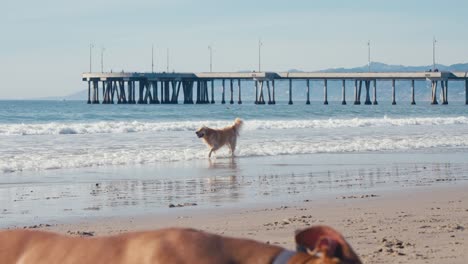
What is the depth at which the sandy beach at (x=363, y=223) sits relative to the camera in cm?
605

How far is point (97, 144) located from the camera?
2098 centimetres

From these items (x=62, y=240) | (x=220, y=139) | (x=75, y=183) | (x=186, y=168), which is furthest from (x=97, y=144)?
(x=62, y=240)

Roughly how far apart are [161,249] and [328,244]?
363 millimetres

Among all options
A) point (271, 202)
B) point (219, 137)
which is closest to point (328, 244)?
point (271, 202)

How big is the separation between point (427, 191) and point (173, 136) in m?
14.8

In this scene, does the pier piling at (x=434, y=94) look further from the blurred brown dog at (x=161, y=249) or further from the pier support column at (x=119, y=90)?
the blurred brown dog at (x=161, y=249)

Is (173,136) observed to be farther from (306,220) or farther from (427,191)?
(306,220)

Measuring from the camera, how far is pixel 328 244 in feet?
5.36

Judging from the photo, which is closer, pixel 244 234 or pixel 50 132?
pixel 244 234

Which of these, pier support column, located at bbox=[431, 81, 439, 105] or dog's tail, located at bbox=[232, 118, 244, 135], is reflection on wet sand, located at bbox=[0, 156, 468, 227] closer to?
dog's tail, located at bbox=[232, 118, 244, 135]

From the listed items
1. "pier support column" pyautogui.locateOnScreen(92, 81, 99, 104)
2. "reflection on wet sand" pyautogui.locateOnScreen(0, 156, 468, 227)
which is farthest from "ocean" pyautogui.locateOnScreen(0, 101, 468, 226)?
"pier support column" pyautogui.locateOnScreen(92, 81, 99, 104)

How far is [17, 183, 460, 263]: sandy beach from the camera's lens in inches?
238

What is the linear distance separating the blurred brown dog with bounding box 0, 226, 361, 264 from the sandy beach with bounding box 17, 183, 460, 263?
3.76 m

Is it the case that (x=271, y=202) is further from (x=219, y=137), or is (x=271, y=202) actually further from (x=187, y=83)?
(x=187, y=83)
